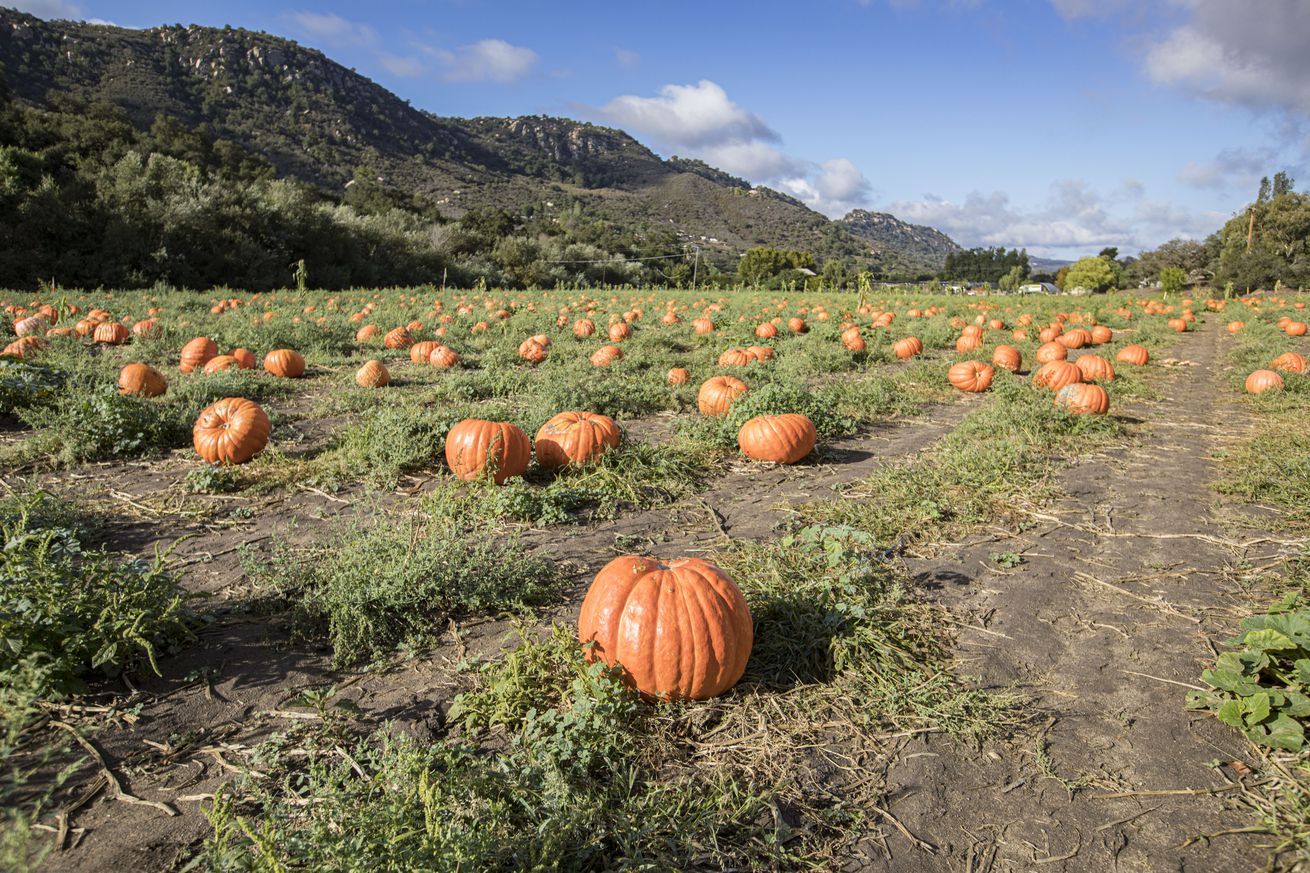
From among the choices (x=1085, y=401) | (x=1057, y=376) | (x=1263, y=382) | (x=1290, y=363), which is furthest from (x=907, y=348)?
(x=1290, y=363)

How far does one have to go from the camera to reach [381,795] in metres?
2.23

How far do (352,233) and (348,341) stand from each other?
23.0 m

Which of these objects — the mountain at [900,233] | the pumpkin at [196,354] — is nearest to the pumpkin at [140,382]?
the pumpkin at [196,354]

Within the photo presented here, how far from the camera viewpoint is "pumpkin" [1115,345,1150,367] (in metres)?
11.9

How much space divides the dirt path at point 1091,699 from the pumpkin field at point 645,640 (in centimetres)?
2

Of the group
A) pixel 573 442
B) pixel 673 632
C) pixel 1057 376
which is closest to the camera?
pixel 673 632

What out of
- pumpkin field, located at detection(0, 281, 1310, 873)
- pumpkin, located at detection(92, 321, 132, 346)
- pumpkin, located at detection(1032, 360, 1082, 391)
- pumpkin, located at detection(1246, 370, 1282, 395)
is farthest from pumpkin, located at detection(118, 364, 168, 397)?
pumpkin, located at detection(1246, 370, 1282, 395)

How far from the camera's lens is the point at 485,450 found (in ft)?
17.3

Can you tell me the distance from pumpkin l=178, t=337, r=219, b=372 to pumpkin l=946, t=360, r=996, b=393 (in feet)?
34.8

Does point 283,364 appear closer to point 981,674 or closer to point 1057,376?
point 981,674

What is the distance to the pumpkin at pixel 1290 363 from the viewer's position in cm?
980

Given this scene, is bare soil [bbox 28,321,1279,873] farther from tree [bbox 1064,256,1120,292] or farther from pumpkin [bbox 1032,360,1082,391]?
tree [bbox 1064,256,1120,292]

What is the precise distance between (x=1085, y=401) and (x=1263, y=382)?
368cm

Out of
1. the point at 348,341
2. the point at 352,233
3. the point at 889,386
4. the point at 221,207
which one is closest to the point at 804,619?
the point at 889,386
